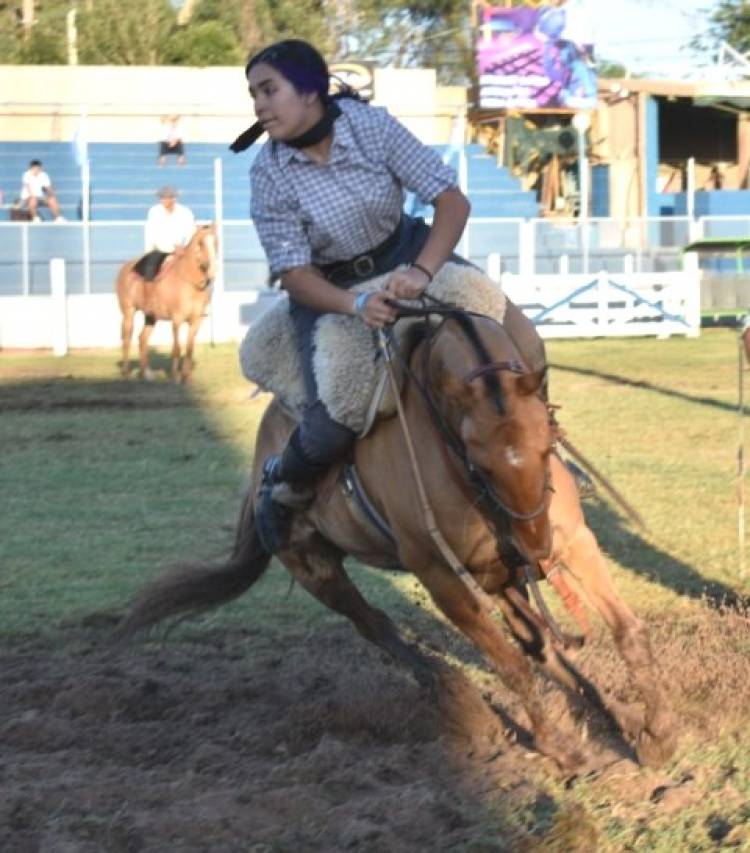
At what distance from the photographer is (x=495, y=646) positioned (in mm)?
5297

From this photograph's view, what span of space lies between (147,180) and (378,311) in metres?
30.1

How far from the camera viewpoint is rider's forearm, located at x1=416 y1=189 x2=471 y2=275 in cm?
530

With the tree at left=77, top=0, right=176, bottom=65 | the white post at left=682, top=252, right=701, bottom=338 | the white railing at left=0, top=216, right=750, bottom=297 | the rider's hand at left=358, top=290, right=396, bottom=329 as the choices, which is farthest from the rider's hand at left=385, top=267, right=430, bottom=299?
the tree at left=77, top=0, right=176, bottom=65

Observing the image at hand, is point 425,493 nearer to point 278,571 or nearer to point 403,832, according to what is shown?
point 403,832

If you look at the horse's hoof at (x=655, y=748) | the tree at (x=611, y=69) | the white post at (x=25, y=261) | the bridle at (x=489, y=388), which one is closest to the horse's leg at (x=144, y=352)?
the white post at (x=25, y=261)

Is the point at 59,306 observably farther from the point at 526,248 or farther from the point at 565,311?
the point at 526,248

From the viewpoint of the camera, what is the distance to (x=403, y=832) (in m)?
4.48

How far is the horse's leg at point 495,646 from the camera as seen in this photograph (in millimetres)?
5215

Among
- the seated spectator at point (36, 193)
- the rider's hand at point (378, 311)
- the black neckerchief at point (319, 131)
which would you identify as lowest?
the rider's hand at point (378, 311)

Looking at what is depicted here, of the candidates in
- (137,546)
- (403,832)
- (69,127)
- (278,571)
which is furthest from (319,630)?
(69,127)

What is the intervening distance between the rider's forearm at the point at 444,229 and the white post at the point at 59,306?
19743 millimetres

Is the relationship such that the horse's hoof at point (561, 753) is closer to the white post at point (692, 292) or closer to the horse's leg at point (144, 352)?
the horse's leg at point (144, 352)

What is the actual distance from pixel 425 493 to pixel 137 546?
4.83 metres

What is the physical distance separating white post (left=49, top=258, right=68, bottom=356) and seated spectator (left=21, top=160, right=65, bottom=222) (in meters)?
5.75
